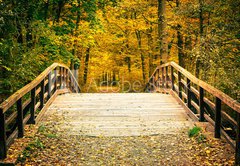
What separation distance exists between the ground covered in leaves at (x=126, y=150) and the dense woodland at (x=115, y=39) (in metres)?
2.31

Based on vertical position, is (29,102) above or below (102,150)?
above

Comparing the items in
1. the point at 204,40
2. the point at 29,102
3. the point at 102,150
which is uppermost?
the point at 204,40

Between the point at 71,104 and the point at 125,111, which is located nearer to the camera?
the point at 125,111

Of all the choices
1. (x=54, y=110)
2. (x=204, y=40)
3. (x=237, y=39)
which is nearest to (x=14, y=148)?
(x=54, y=110)

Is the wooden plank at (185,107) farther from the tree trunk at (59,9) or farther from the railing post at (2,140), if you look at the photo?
the tree trunk at (59,9)

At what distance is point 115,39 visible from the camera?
65.7ft

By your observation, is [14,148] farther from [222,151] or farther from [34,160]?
[222,151]

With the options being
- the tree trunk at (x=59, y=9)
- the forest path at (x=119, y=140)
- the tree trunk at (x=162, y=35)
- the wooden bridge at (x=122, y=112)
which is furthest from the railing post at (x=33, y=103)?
the tree trunk at (x=162, y=35)

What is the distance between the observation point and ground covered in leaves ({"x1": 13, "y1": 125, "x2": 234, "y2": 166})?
16.0 ft

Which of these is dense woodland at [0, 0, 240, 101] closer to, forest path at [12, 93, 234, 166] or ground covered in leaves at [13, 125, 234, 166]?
forest path at [12, 93, 234, 166]

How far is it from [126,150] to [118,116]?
210cm

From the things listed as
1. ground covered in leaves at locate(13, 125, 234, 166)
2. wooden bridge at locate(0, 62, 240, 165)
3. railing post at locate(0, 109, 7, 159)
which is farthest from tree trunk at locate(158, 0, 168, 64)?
railing post at locate(0, 109, 7, 159)

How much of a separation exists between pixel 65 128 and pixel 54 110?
1.56m

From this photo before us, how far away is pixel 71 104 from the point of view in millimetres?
8758
